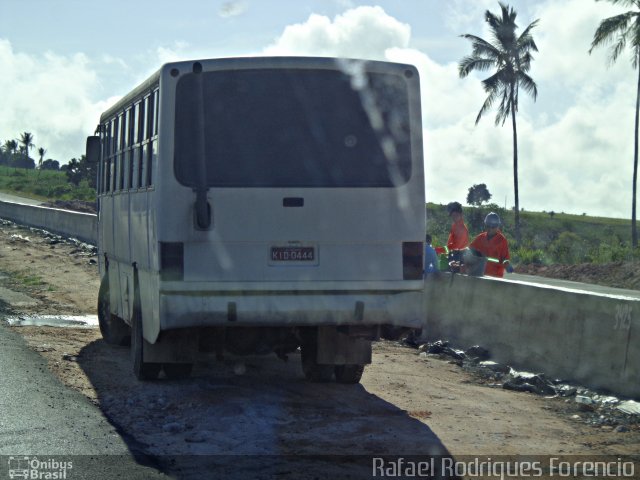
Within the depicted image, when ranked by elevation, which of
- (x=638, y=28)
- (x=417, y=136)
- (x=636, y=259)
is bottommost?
(x=636, y=259)

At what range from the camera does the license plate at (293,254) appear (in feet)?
29.6

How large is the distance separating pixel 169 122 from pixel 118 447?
115 inches

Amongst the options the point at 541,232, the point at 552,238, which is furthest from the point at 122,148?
the point at 541,232

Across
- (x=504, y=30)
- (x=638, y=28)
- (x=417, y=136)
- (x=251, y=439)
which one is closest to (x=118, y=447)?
(x=251, y=439)

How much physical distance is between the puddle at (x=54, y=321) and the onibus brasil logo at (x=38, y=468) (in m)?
8.01

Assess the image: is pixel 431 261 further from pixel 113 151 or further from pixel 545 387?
pixel 113 151

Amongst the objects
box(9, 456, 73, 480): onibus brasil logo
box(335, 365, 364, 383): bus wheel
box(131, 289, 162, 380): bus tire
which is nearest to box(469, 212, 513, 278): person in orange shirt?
box(335, 365, 364, 383): bus wheel

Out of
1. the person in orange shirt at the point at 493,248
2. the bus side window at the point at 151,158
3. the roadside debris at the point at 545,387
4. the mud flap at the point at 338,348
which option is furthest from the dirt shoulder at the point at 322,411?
the bus side window at the point at 151,158

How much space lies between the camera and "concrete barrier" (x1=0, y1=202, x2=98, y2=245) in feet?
111

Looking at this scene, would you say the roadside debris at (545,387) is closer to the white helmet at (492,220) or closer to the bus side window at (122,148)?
the white helmet at (492,220)

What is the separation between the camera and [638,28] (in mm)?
41094

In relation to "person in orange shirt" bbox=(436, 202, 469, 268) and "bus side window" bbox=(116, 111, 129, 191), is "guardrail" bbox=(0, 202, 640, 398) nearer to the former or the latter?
"person in orange shirt" bbox=(436, 202, 469, 268)

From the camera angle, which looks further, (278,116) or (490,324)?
(490,324)

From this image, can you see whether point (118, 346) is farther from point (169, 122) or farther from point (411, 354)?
point (169, 122)
